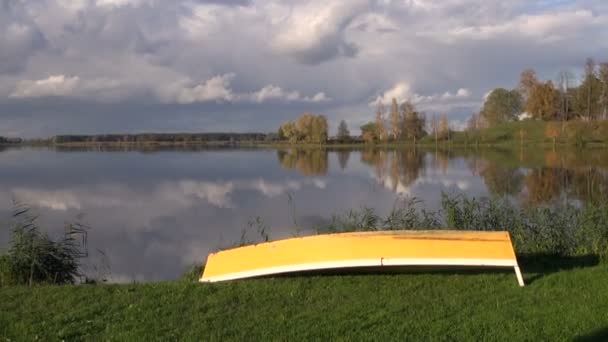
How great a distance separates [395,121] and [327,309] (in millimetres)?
89390

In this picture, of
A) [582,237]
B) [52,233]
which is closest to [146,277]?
[52,233]

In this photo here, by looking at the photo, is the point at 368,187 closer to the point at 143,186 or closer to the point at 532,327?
the point at 143,186

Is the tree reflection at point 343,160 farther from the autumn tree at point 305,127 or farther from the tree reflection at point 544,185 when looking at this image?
the autumn tree at point 305,127

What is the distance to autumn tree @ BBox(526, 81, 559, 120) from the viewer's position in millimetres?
72000

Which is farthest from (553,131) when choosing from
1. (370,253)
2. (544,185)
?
(370,253)

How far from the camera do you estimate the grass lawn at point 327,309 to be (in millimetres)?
5152

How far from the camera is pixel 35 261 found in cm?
855

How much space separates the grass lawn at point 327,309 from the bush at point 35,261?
1357 millimetres

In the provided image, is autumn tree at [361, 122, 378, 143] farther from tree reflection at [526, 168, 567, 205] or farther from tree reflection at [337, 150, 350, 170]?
tree reflection at [526, 168, 567, 205]

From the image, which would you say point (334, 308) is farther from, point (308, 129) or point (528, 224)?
point (308, 129)

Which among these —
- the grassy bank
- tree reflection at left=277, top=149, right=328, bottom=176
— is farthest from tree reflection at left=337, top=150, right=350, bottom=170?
the grassy bank

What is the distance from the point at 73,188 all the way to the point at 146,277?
15.5m

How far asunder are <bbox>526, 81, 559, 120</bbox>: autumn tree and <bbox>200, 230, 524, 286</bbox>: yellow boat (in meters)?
70.0

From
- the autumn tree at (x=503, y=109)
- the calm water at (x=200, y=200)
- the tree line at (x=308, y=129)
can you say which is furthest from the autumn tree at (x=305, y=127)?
the calm water at (x=200, y=200)
